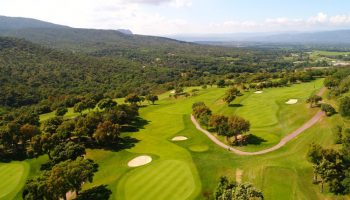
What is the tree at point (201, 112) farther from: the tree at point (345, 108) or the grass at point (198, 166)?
the tree at point (345, 108)

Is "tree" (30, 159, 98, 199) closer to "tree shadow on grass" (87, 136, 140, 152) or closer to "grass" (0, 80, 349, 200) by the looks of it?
"grass" (0, 80, 349, 200)

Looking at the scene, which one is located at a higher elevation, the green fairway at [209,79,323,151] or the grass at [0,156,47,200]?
the green fairway at [209,79,323,151]

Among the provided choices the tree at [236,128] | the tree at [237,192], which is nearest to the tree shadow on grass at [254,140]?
the tree at [236,128]

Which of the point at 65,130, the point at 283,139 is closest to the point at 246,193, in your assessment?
the point at 283,139

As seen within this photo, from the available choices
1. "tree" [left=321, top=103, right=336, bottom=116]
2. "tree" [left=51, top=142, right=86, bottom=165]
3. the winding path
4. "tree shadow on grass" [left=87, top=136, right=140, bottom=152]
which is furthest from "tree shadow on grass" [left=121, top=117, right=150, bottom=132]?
"tree" [left=321, top=103, right=336, bottom=116]

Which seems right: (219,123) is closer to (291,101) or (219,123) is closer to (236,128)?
(236,128)

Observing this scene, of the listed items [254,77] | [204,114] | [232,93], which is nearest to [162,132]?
[204,114]
